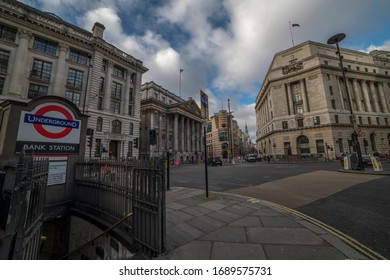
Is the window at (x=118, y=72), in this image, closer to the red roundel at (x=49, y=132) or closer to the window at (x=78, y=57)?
the window at (x=78, y=57)

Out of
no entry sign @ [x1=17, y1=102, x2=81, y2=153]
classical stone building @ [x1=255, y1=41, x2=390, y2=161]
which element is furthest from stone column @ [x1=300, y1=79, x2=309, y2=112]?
no entry sign @ [x1=17, y1=102, x2=81, y2=153]

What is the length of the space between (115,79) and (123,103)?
15.5 ft

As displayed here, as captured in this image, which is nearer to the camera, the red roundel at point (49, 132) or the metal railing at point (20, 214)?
the metal railing at point (20, 214)

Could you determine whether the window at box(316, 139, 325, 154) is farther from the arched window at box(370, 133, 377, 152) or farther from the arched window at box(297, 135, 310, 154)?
the arched window at box(370, 133, 377, 152)

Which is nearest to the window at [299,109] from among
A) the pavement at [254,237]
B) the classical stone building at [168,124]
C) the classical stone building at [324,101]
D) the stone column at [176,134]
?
the classical stone building at [324,101]

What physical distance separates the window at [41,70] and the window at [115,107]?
926 cm

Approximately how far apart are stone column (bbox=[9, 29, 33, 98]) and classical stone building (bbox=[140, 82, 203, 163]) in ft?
81.1

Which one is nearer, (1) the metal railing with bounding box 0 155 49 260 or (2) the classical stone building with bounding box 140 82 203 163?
(1) the metal railing with bounding box 0 155 49 260

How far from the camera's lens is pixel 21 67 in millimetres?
21703

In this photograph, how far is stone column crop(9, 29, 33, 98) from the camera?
68.6 ft

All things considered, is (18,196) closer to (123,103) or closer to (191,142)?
(123,103)

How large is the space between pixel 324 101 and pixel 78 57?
5244 cm

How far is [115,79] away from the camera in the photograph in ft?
100

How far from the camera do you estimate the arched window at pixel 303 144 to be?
39.4m
